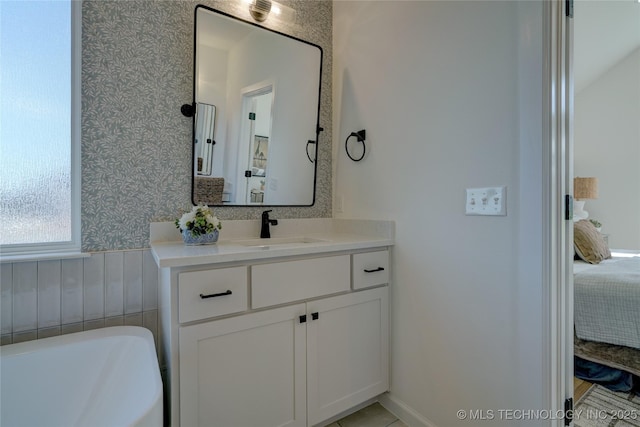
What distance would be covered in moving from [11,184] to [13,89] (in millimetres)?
396

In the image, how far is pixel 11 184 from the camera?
1271 mm

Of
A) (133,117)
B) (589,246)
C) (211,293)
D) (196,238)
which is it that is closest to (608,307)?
(589,246)

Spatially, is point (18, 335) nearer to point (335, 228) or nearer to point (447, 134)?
point (335, 228)

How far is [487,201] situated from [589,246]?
2134mm

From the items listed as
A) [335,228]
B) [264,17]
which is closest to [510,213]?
[335,228]

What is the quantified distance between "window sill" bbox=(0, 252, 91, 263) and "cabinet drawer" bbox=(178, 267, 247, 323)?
0.60 m

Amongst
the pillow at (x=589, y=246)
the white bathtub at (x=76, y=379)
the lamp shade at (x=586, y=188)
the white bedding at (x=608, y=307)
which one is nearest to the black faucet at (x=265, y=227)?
the white bathtub at (x=76, y=379)

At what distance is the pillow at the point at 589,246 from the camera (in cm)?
260

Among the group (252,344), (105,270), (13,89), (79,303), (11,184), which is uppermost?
(13,89)

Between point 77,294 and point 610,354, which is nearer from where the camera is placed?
point 77,294

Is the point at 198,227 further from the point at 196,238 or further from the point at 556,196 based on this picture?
the point at 556,196

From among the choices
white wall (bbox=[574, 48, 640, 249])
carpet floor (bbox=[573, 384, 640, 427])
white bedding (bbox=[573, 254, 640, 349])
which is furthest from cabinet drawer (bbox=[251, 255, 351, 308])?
white wall (bbox=[574, 48, 640, 249])

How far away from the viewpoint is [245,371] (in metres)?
1.24

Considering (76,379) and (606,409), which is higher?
(76,379)
